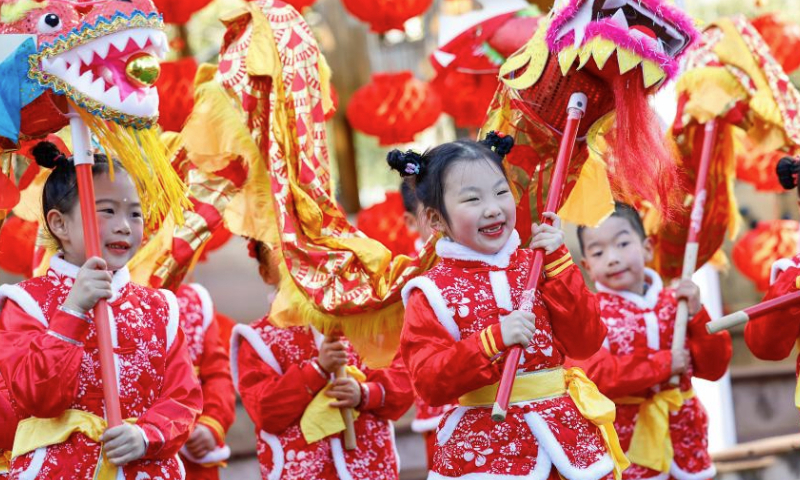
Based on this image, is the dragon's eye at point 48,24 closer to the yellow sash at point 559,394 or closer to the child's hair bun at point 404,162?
the child's hair bun at point 404,162

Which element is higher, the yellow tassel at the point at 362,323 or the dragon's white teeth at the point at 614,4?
the dragon's white teeth at the point at 614,4

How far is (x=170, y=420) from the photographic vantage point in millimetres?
2787

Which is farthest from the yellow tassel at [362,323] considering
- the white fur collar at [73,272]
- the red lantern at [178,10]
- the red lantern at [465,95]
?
the red lantern at [465,95]

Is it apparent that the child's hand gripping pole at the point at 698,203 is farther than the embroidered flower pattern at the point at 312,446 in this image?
Yes

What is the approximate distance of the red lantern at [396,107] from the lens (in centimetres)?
589

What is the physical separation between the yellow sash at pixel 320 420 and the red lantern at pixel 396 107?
2.61 metres

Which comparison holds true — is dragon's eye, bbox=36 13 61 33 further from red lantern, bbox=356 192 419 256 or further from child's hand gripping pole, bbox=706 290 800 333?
red lantern, bbox=356 192 419 256

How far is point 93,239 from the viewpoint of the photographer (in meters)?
2.69

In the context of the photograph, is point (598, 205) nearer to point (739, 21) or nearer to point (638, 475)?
point (638, 475)

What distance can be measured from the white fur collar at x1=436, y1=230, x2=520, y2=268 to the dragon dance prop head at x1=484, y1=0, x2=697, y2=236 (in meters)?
0.38

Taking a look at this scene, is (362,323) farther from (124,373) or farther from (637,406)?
(637,406)

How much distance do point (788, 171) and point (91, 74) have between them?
2.00 m

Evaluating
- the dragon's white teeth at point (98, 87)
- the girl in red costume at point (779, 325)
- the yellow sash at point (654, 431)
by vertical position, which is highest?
the dragon's white teeth at point (98, 87)

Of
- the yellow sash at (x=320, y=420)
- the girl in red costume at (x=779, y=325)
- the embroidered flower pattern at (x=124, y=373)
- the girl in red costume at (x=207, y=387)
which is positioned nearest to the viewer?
the embroidered flower pattern at (x=124, y=373)
